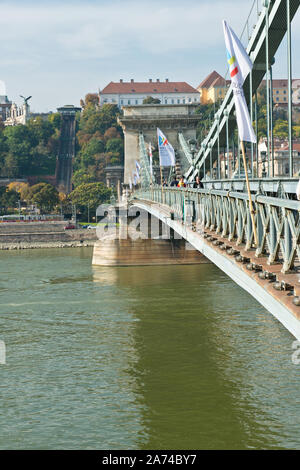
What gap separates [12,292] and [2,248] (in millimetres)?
34016

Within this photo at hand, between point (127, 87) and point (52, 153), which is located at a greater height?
point (127, 87)

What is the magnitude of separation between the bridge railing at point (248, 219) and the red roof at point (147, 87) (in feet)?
394

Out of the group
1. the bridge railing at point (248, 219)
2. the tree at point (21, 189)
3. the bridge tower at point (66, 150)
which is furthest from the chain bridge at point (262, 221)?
the bridge tower at point (66, 150)

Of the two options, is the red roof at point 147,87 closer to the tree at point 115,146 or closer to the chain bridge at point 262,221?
the tree at point 115,146

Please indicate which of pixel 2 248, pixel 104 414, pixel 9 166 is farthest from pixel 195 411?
pixel 9 166

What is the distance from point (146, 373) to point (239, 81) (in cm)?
779

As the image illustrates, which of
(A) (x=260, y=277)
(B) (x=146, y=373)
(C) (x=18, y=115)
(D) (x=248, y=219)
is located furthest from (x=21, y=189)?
(A) (x=260, y=277)

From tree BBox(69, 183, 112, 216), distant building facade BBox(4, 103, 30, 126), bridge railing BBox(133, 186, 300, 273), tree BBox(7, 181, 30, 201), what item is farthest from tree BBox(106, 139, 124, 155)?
bridge railing BBox(133, 186, 300, 273)

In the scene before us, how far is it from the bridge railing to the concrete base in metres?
20.2

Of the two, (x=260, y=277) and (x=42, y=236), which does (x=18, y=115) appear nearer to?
(x=42, y=236)

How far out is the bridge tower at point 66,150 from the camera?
11875cm

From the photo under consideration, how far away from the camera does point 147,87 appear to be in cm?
13950

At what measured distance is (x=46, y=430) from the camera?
43.1 feet
